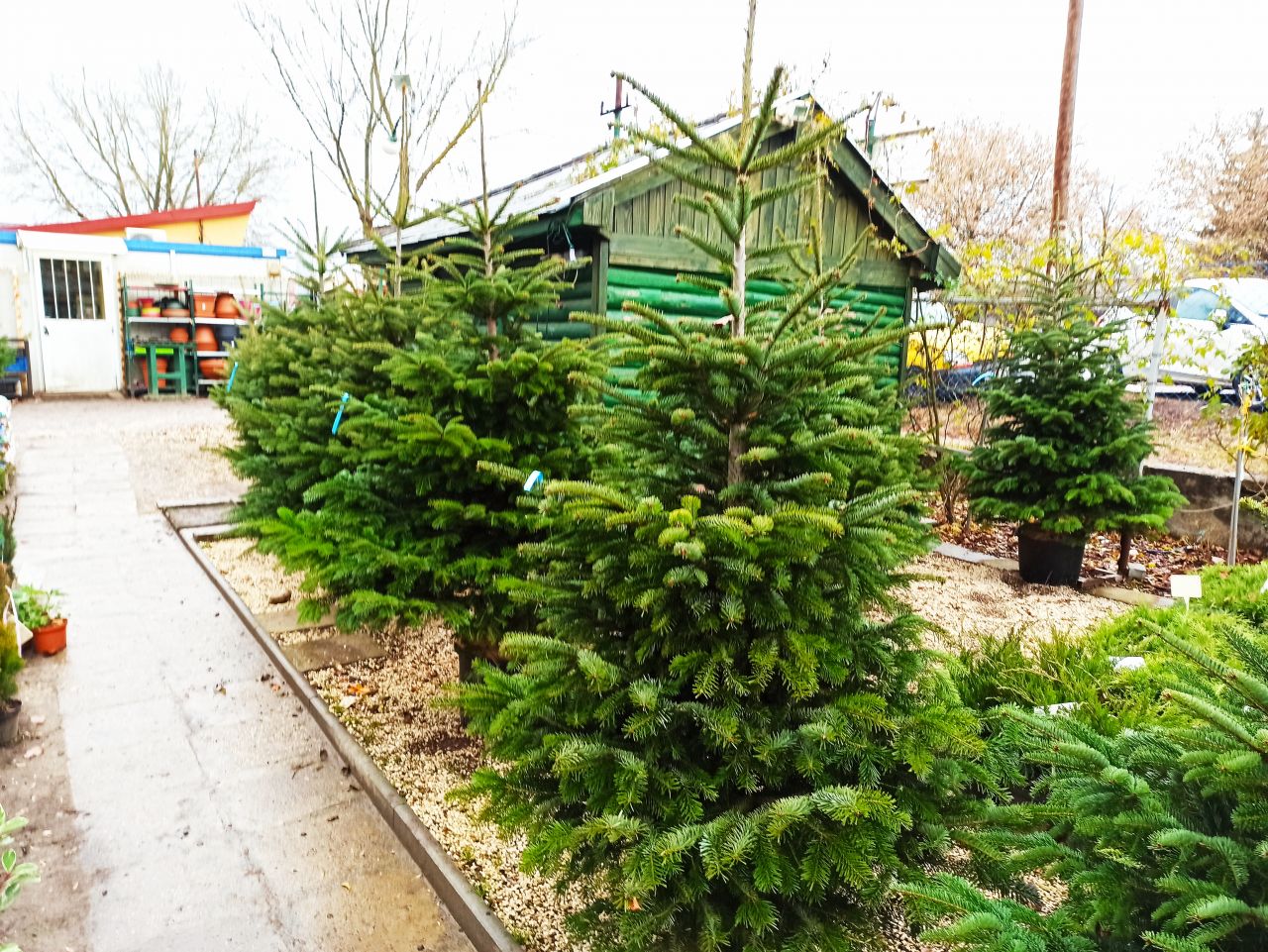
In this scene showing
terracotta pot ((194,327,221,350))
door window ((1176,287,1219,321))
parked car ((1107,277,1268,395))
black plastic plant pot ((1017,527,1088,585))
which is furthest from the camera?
terracotta pot ((194,327,221,350))

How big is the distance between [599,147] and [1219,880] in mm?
8963

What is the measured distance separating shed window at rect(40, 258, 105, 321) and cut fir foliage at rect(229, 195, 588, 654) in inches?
602

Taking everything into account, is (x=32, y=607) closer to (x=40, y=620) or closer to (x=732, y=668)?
(x=40, y=620)

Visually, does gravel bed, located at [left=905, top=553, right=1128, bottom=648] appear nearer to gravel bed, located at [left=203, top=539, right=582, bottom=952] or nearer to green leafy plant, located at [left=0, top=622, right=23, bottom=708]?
gravel bed, located at [left=203, top=539, right=582, bottom=952]

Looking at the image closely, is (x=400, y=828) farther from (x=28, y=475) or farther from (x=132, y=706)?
(x=28, y=475)

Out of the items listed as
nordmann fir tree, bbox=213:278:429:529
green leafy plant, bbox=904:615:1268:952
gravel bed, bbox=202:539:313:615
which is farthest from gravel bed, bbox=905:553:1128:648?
gravel bed, bbox=202:539:313:615

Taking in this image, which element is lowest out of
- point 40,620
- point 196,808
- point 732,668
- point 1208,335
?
point 196,808

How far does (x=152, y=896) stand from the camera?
2.84 metres

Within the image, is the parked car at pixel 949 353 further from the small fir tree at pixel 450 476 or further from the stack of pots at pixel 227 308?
the stack of pots at pixel 227 308

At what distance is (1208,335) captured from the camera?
21.3 feet

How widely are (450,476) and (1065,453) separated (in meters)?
4.45

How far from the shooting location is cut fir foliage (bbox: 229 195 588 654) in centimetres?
345

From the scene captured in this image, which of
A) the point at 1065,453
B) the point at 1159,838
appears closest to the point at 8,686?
the point at 1159,838

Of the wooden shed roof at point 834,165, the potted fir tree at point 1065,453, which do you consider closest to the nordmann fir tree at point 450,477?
the wooden shed roof at point 834,165
